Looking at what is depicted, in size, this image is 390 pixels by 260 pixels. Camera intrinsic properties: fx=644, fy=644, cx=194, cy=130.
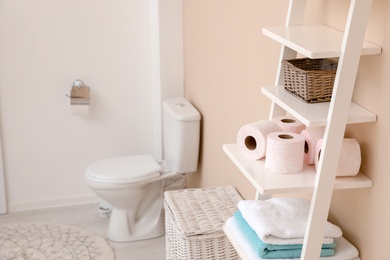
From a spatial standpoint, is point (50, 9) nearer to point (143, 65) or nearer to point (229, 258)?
point (143, 65)

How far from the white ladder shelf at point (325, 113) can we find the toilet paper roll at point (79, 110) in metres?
2.11

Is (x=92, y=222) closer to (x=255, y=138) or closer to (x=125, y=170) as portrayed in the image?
(x=125, y=170)

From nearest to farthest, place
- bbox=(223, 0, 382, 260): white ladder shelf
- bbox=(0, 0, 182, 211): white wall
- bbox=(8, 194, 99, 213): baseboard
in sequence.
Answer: bbox=(223, 0, 382, 260): white ladder shelf, bbox=(0, 0, 182, 211): white wall, bbox=(8, 194, 99, 213): baseboard

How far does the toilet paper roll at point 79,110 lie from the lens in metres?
3.97

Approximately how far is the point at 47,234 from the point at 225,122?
1.35m

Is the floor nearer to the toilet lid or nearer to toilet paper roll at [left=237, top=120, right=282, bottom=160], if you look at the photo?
the toilet lid

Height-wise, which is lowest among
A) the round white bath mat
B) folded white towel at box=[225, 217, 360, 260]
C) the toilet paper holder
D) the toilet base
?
the round white bath mat

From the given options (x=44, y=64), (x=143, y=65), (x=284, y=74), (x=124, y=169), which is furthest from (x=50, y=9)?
(x=284, y=74)

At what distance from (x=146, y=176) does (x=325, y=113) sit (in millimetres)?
1968

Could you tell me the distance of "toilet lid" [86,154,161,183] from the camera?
11.8 feet

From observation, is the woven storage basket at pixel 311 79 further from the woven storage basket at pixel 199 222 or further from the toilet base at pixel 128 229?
the toilet base at pixel 128 229

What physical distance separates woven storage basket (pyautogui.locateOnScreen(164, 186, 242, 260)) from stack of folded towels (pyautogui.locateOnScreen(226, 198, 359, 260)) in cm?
71

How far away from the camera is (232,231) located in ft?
7.04

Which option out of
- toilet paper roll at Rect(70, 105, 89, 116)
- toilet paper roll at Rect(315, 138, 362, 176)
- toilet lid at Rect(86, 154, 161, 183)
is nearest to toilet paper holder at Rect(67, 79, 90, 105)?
toilet paper roll at Rect(70, 105, 89, 116)
